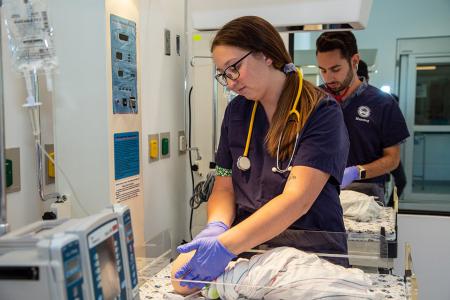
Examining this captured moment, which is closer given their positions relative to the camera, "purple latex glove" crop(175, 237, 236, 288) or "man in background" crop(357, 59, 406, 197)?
"purple latex glove" crop(175, 237, 236, 288)

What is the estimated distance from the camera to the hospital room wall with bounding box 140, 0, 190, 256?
2.79 metres

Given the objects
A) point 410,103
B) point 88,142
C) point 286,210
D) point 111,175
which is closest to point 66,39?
point 88,142

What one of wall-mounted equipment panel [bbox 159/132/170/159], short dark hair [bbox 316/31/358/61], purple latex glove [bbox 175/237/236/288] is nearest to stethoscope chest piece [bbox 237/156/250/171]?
purple latex glove [bbox 175/237/236/288]

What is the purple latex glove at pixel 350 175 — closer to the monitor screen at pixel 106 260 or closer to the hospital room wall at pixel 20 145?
the hospital room wall at pixel 20 145

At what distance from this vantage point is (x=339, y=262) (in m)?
1.41

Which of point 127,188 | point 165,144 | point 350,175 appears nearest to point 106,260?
point 127,188

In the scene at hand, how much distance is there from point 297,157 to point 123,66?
3.59 feet

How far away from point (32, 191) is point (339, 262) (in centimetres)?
125

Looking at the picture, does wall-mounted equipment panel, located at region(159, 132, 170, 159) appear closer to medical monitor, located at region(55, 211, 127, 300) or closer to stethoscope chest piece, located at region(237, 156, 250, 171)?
stethoscope chest piece, located at region(237, 156, 250, 171)

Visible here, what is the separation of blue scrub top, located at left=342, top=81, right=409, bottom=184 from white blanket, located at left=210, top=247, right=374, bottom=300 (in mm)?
1520

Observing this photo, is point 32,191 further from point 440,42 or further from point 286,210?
point 440,42

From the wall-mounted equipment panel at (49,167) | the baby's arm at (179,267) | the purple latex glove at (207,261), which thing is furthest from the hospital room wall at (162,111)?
the purple latex glove at (207,261)

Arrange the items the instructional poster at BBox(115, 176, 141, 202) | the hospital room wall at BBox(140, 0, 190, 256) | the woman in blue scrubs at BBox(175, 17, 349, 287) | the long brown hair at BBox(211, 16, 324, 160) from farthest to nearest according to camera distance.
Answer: the hospital room wall at BBox(140, 0, 190, 256) < the instructional poster at BBox(115, 176, 141, 202) < the long brown hair at BBox(211, 16, 324, 160) < the woman in blue scrubs at BBox(175, 17, 349, 287)

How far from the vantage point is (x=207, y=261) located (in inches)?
48.6
